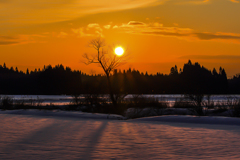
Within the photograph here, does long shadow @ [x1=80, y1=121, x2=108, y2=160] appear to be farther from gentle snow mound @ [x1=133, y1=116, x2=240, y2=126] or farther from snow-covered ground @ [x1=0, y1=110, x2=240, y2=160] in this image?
gentle snow mound @ [x1=133, y1=116, x2=240, y2=126]

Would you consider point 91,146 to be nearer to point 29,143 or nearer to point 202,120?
point 29,143

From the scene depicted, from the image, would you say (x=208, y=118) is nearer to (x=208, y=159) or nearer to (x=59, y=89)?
(x=208, y=159)

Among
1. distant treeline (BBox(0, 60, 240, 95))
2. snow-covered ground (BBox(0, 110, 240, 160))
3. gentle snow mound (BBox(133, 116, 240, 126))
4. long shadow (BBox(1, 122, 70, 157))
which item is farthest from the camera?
distant treeline (BBox(0, 60, 240, 95))

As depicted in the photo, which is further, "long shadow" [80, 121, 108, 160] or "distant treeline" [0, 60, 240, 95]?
"distant treeline" [0, 60, 240, 95]

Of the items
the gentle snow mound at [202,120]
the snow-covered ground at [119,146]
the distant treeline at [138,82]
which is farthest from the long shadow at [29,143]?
the distant treeline at [138,82]

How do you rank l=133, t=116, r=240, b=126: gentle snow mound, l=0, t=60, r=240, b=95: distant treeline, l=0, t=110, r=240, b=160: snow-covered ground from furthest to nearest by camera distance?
l=0, t=60, r=240, b=95: distant treeline < l=133, t=116, r=240, b=126: gentle snow mound < l=0, t=110, r=240, b=160: snow-covered ground

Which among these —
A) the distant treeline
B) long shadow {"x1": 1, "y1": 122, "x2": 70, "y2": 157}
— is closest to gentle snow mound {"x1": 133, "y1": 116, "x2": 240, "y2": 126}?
long shadow {"x1": 1, "y1": 122, "x2": 70, "y2": 157}

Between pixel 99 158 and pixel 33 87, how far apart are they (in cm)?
14244

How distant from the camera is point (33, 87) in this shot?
468 ft

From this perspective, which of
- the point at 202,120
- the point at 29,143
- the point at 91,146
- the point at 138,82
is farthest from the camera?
the point at 138,82

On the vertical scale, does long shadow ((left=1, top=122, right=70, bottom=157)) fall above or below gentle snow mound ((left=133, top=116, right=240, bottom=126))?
above

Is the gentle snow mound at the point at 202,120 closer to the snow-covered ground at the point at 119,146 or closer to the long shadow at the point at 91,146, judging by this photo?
the snow-covered ground at the point at 119,146

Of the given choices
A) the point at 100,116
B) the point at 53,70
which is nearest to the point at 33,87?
the point at 53,70

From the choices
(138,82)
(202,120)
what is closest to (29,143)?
(202,120)
